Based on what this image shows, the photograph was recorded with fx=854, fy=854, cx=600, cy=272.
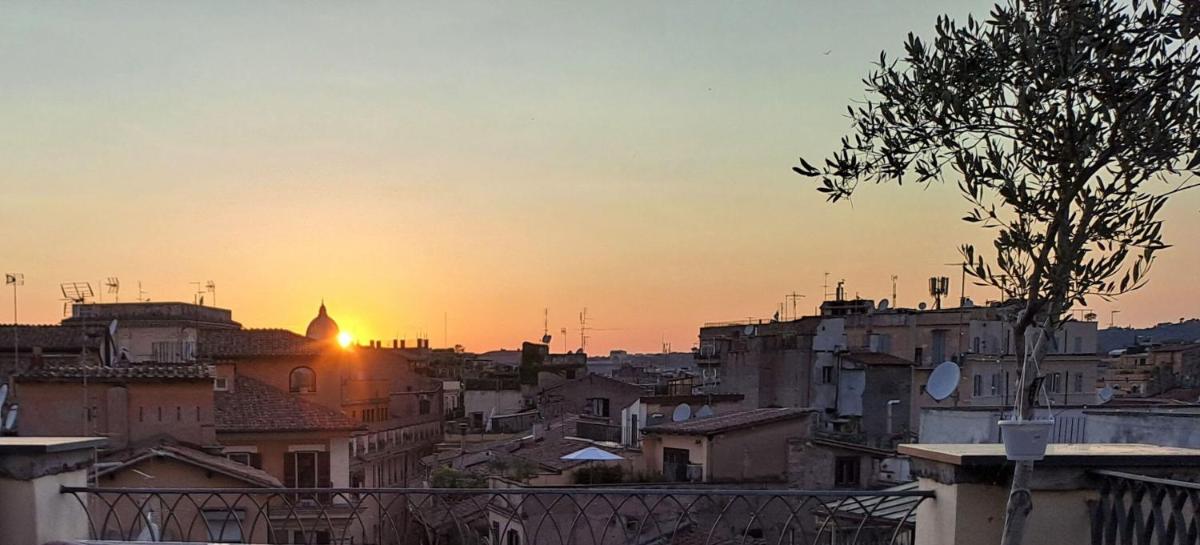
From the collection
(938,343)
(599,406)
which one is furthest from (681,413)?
(938,343)

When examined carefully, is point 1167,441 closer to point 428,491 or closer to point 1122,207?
point 1122,207

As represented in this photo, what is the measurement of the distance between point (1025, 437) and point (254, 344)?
30390mm

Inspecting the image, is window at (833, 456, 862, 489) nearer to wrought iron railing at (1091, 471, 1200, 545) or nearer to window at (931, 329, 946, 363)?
window at (931, 329, 946, 363)

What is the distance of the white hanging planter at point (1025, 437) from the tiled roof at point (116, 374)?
17.2m

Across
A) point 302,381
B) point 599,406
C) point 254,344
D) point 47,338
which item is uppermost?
point 254,344

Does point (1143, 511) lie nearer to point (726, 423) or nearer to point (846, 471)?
point (726, 423)

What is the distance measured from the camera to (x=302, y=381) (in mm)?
31000

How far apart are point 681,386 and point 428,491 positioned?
33.2 meters

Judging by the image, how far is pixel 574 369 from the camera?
177 feet

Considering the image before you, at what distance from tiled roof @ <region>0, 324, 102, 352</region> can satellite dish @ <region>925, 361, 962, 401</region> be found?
32085 mm

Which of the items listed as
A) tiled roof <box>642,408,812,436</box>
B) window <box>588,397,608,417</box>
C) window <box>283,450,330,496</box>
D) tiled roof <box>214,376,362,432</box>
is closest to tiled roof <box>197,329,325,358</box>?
tiled roof <box>214,376,362,432</box>

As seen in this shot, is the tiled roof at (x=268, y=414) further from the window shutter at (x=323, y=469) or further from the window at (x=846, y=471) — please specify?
the window at (x=846, y=471)

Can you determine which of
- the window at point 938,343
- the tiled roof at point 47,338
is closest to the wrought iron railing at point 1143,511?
the window at point 938,343

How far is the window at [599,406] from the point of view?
34.6 metres
